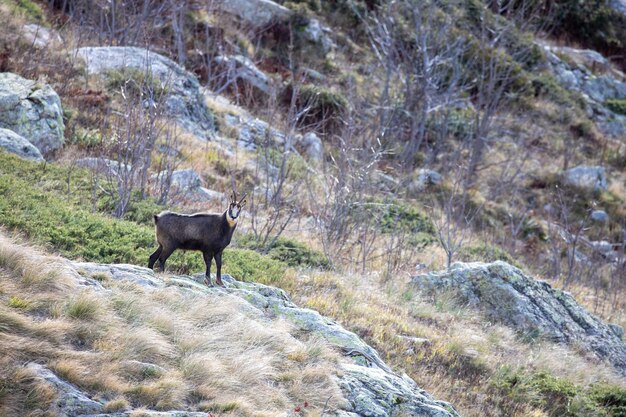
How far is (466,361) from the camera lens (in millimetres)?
9711

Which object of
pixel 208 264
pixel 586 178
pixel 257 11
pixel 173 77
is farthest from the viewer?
pixel 257 11

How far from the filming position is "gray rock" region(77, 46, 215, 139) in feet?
56.9

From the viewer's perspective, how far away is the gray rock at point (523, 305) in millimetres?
11570

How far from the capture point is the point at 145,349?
615cm

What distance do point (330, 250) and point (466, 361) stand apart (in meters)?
3.88

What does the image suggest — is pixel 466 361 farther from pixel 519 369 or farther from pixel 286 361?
pixel 286 361

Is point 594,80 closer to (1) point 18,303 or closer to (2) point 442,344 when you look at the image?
(2) point 442,344

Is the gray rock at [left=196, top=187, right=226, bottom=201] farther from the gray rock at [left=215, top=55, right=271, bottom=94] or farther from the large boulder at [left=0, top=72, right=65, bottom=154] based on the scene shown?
the gray rock at [left=215, top=55, right=271, bottom=94]

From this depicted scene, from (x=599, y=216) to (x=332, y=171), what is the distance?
11.3m

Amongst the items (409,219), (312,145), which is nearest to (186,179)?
(409,219)

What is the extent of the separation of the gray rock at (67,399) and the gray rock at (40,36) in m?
13.1

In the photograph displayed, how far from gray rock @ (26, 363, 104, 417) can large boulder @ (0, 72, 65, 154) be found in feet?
28.2

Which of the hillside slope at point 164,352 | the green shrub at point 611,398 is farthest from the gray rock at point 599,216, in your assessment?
the hillside slope at point 164,352

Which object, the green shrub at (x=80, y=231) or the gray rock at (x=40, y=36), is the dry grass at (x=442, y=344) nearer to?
the green shrub at (x=80, y=231)
